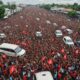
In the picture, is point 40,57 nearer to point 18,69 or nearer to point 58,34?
point 18,69

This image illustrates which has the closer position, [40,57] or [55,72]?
[55,72]

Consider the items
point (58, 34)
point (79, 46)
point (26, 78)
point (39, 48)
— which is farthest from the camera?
point (58, 34)

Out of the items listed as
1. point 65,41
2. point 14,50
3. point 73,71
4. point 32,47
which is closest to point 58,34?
point 65,41

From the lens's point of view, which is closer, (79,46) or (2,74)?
(2,74)

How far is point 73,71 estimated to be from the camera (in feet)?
61.3

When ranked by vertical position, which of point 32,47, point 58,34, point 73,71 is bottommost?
point 58,34

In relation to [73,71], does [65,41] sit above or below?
below

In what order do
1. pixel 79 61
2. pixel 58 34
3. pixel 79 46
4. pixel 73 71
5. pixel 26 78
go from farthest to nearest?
pixel 58 34, pixel 79 46, pixel 79 61, pixel 73 71, pixel 26 78

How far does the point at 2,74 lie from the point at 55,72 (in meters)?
3.57

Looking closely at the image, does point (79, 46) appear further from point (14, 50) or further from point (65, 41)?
point (14, 50)

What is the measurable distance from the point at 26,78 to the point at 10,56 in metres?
6.15

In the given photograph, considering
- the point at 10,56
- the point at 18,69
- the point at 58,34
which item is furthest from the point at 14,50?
the point at 58,34

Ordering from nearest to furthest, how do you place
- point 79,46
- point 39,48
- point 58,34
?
point 39,48
point 79,46
point 58,34

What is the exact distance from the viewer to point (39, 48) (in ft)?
86.7
